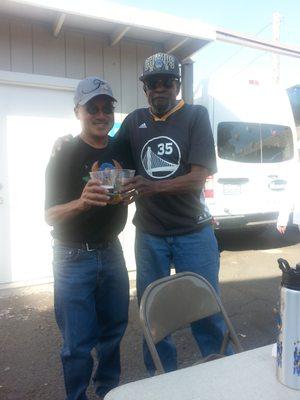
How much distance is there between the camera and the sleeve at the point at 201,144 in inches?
89.0

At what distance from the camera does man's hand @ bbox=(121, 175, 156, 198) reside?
1.93m

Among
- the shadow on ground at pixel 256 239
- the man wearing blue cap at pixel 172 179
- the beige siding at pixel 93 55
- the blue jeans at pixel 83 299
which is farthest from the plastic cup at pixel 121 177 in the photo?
the shadow on ground at pixel 256 239

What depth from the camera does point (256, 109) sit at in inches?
259

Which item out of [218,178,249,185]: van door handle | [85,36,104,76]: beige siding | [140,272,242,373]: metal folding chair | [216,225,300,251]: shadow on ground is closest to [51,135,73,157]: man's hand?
[140,272,242,373]: metal folding chair

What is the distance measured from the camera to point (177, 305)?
196 centimetres

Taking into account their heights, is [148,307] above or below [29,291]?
above

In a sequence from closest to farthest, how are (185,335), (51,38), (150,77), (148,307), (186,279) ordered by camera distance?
1. (148,307)
2. (186,279)
3. (150,77)
4. (185,335)
5. (51,38)

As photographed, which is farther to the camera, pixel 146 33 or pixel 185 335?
pixel 146 33

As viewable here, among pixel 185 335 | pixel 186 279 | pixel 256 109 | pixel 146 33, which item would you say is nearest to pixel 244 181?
pixel 256 109

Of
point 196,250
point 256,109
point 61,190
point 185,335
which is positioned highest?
point 256,109

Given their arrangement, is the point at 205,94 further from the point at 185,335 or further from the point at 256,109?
the point at 185,335

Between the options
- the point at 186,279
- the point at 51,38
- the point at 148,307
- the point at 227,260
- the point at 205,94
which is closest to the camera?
the point at 148,307

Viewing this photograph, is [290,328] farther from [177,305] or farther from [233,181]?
[233,181]

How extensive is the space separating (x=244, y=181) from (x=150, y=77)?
4343 millimetres
